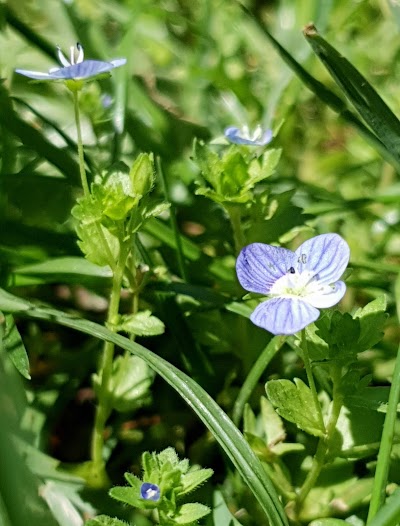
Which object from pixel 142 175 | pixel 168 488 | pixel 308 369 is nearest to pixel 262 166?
pixel 142 175

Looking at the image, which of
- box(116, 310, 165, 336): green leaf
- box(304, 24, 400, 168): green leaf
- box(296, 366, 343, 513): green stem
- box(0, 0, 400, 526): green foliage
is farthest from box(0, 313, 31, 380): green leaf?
box(304, 24, 400, 168): green leaf

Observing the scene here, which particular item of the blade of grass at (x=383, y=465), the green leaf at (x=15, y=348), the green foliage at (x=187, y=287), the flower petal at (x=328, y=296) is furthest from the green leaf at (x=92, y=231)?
the blade of grass at (x=383, y=465)

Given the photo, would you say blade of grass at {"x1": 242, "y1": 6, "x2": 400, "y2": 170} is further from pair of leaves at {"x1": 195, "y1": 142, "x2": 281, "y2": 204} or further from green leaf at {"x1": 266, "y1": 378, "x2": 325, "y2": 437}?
green leaf at {"x1": 266, "y1": 378, "x2": 325, "y2": 437}

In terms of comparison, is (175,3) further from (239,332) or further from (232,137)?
(239,332)

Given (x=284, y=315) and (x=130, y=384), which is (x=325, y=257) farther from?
(x=130, y=384)

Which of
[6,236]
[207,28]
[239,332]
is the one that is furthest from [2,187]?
[207,28]

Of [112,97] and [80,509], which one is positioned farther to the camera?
[112,97]
